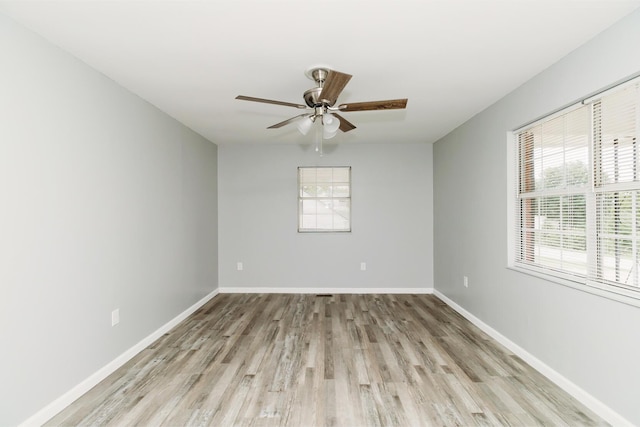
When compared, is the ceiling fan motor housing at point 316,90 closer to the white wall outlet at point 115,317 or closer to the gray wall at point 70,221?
the gray wall at point 70,221

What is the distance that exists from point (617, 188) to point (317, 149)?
7.06 feet

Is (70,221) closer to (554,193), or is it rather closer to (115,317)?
(115,317)

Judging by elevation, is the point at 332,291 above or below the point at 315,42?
below

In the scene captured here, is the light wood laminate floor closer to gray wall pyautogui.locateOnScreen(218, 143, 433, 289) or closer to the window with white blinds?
the window with white blinds

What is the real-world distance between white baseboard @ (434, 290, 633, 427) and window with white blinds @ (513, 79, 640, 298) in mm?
733

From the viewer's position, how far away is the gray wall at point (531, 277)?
1939 millimetres

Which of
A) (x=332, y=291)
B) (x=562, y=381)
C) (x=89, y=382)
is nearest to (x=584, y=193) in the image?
(x=562, y=381)

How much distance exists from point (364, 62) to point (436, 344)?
8.78 ft

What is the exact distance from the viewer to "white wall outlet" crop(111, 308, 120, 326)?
2.69 meters

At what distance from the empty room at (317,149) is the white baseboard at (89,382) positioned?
2cm

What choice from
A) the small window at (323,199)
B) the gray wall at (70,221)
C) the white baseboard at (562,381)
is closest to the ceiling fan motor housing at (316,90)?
the gray wall at (70,221)

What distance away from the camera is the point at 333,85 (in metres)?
2.12

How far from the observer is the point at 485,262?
3.60 meters

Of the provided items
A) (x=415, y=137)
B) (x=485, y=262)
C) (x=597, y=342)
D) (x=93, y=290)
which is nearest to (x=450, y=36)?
(x=597, y=342)
